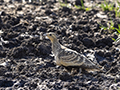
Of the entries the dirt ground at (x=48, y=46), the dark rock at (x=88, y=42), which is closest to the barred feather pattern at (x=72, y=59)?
the dirt ground at (x=48, y=46)

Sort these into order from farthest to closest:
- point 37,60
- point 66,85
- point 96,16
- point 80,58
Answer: point 96,16 < point 37,60 < point 80,58 < point 66,85

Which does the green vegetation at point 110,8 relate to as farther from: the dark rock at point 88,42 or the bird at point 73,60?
the bird at point 73,60

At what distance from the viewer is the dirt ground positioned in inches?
196

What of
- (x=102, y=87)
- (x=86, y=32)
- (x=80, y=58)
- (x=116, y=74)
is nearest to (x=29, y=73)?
(x=80, y=58)

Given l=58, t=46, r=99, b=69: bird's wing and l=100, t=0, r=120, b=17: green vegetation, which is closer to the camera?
l=58, t=46, r=99, b=69: bird's wing

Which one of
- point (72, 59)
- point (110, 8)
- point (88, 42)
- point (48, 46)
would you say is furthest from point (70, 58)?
point (110, 8)

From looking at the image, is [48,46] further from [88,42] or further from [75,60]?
[75,60]

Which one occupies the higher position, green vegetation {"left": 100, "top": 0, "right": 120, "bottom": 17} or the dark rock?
green vegetation {"left": 100, "top": 0, "right": 120, "bottom": 17}

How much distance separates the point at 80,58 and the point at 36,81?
102 centimetres

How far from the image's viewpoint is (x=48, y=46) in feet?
20.0

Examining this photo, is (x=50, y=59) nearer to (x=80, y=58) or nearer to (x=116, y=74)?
(x=80, y=58)

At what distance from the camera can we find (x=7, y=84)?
193 inches

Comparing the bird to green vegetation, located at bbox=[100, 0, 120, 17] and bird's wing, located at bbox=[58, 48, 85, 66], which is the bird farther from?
green vegetation, located at bbox=[100, 0, 120, 17]

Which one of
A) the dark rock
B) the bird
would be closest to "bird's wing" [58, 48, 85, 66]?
the bird
